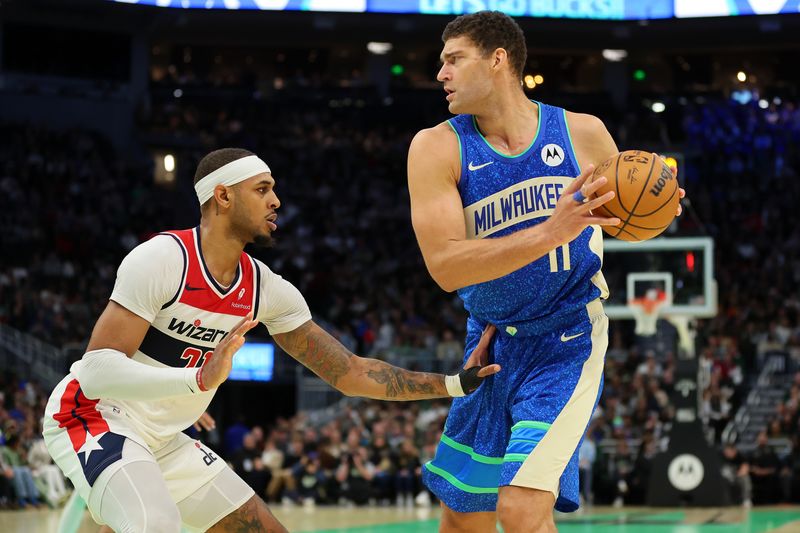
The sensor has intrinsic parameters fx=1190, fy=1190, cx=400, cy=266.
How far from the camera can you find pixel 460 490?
524 centimetres

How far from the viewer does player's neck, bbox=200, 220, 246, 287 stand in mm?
5395

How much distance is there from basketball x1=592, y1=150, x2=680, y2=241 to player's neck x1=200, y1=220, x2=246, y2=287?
1676 mm

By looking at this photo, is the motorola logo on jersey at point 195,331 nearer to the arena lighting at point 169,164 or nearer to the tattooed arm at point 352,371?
the tattooed arm at point 352,371

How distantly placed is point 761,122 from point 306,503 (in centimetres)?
1977

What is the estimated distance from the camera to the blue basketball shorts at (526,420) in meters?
4.86

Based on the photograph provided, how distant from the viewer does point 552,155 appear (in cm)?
504

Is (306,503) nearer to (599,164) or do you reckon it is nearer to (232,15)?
(599,164)

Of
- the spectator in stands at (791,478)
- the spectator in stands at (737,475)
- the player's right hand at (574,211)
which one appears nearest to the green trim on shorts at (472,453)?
the player's right hand at (574,211)

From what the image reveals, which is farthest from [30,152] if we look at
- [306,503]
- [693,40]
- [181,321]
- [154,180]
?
[181,321]

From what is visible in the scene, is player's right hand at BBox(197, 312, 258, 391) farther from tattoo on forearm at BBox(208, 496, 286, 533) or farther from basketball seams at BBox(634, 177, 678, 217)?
basketball seams at BBox(634, 177, 678, 217)

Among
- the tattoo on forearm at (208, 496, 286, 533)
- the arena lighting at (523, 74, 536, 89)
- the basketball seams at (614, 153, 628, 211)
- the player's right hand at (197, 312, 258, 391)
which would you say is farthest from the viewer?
the arena lighting at (523, 74, 536, 89)

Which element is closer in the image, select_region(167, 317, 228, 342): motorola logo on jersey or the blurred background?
select_region(167, 317, 228, 342): motorola logo on jersey

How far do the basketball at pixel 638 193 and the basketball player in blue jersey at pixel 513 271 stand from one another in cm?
23

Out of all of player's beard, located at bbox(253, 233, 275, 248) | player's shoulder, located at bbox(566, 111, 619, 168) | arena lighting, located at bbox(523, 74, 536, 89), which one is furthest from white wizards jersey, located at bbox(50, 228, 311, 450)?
arena lighting, located at bbox(523, 74, 536, 89)
